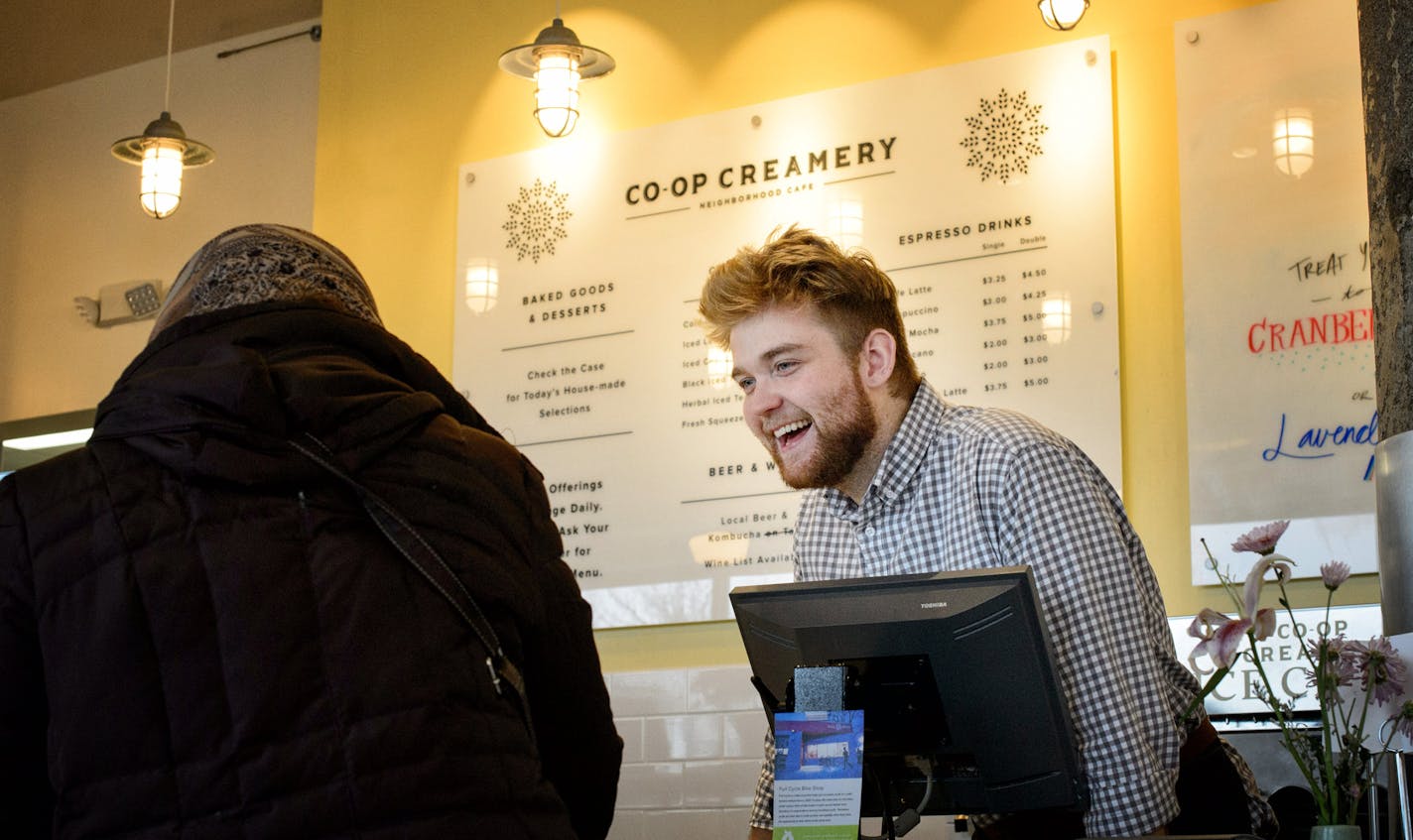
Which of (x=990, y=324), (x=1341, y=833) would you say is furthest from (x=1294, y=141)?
(x=1341, y=833)

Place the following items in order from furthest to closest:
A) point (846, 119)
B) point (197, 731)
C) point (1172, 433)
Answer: point (846, 119) → point (1172, 433) → point (197, 731)

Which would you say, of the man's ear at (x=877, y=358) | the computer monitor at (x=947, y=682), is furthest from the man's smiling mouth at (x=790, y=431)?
the computer monitor at (x=947, y=682)

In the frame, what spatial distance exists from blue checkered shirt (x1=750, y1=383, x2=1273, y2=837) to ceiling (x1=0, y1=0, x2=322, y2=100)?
135 inches

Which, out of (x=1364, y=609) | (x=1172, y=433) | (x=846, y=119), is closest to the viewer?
(x=1364, y=609)

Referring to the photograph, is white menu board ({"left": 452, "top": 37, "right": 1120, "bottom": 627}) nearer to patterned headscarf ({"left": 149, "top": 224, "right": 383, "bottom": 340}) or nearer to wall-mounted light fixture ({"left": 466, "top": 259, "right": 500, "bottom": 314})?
wall-mounted light fixture ({"left": 466, "top": 259, "right": 500, "bottom": 314})

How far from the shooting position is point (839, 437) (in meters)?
2.46

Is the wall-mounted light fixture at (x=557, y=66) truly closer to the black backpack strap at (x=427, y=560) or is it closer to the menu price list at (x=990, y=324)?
the menu price list at (x=990, y=324)

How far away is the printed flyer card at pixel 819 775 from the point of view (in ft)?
5.62

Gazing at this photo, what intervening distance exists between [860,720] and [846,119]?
229 centimetres

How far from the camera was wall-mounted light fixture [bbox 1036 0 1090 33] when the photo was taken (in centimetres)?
325

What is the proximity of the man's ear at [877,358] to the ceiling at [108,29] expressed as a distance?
3.23 metres

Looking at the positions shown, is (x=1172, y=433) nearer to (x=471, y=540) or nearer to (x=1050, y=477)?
(x=1050, y=477)

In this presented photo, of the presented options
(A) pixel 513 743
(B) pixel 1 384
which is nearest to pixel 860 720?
(A) pixel 513 743

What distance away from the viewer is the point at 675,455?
382 centimetres
